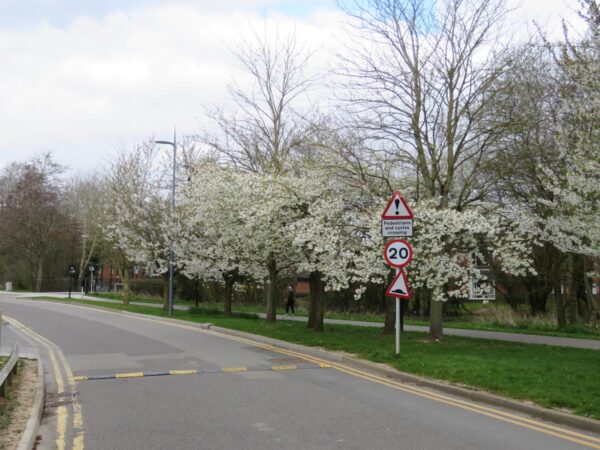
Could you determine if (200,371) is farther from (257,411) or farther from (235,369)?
(257,411)

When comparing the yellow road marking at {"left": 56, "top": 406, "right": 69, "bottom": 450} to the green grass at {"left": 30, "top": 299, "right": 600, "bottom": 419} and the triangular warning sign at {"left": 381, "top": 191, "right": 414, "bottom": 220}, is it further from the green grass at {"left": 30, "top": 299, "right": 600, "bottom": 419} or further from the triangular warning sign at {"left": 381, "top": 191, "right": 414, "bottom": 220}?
the triangular warning sign at {"left": 381, "top": 191, "right": 414, "bottom": 220}

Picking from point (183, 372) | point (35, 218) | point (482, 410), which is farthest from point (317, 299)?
point (35, 218)

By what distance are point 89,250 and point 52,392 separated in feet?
168

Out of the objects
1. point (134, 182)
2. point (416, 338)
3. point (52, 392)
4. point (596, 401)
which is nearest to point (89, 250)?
point (134, 182)

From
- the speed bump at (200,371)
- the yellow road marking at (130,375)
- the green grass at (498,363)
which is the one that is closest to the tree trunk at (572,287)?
the green grass at (498,363)

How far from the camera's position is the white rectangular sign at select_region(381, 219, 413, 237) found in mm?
12438

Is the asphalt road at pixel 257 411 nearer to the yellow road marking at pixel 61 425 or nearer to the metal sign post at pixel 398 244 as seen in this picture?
the yellow road marking at pixel 61 425

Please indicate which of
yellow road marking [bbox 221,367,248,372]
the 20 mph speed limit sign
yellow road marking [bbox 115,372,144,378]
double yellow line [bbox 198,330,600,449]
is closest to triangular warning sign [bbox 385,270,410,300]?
the 20 mph speed limit sign

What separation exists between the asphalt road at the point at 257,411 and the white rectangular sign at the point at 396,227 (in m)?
2.98

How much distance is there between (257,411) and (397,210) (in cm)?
593

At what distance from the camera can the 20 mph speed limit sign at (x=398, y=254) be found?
39.8 feet

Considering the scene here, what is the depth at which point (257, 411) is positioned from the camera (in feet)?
25.9

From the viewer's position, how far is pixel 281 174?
742 inches

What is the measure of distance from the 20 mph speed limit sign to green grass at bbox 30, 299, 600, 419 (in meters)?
1.92
